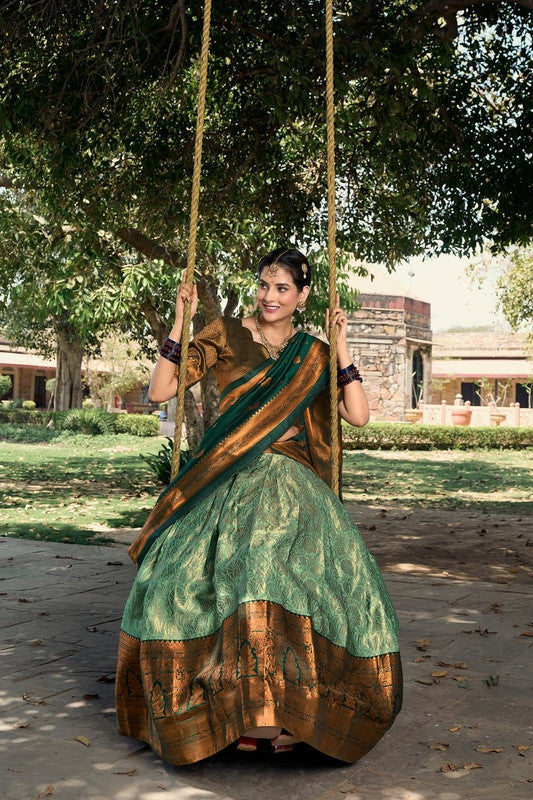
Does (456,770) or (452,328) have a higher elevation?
(452,328)

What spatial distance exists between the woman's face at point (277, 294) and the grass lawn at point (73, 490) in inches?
225

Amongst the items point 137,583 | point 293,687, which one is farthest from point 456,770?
point 137,583

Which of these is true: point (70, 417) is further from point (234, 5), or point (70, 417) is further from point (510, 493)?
point (234, 5)

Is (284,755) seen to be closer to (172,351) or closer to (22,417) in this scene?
(172,351)

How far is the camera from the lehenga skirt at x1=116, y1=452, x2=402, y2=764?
3033mm

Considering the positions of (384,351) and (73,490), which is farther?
(384,351)

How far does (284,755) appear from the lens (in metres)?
3.32

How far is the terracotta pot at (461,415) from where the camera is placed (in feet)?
104

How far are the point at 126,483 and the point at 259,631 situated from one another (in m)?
12.4

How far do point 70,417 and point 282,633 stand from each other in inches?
989

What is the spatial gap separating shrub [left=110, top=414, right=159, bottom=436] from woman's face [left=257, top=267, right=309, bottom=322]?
24436 mm

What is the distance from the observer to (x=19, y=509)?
1138 cm

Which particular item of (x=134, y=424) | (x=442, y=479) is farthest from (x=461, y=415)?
(x=442, y=479)

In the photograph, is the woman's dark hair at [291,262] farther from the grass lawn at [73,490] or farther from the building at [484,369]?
the building at [484,369]
